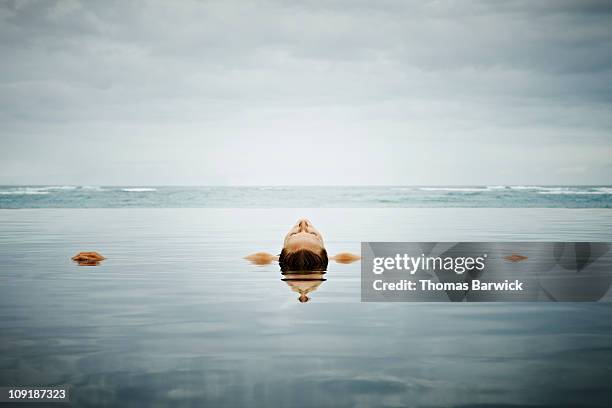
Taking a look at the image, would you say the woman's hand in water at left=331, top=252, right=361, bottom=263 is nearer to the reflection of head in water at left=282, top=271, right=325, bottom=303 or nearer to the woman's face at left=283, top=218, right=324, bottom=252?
the woman's face at left=283, top=218, right=324, bottom=252

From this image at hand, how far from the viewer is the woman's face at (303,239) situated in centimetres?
1391

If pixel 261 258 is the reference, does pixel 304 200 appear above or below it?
above

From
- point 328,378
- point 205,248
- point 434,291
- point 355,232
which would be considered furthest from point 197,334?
point 355,232

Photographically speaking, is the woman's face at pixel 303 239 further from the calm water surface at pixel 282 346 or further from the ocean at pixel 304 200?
the ocean at pixel 304 200

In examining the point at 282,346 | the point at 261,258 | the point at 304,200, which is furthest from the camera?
the point at 304,200

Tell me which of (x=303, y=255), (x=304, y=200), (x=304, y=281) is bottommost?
(x=304, y=281)

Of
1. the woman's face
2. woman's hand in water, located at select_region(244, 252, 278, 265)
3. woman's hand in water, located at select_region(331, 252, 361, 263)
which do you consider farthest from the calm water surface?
woman's hand in water, located at select_region(331, 252, 361, 263)

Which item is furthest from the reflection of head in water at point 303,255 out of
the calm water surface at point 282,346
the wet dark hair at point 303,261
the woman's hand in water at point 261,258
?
the calm water surface at point 282,346

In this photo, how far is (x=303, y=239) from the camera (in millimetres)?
13984

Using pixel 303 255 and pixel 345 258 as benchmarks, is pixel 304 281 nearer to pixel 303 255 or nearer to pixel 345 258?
pixel 303 255

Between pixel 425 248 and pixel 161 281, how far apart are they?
9157 millimetres

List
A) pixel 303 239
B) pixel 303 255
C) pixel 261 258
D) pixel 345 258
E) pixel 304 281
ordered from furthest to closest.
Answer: pixel 345 258, pixel 261 258, pixel 303 239, pixel 303 255, pixel 304 281

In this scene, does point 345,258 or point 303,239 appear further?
point 345,258

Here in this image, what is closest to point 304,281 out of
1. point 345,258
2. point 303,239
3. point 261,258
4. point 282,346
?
point 303,239
